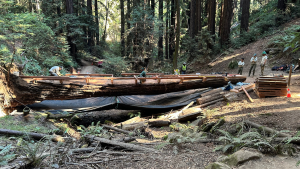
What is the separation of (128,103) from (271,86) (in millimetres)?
6785

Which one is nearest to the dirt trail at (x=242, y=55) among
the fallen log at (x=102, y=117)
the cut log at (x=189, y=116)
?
the cut log at (x=189, y=116)

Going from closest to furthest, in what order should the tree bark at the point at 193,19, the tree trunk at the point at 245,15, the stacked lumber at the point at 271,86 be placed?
the stacked lumber at the point at 271,86 → the tree trunk at the point at 245,15 → the tree bark at the point at 193,19

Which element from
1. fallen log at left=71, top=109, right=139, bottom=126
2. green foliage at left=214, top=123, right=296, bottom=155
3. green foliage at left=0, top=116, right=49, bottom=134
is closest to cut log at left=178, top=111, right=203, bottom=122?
fallen log at left=71, top=109, right=139, bottom=126

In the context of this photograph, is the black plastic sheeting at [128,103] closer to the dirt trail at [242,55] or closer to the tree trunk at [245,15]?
the dirt trail at [242,55]

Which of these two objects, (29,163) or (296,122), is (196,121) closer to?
(296,122)

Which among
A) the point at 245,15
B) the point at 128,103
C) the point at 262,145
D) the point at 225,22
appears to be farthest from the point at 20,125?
the point at 245,15

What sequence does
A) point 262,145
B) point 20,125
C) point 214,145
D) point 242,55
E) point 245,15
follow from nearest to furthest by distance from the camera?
point 262,145 < point 214,145 < point 20,125 < point 242,55 < point 245,15

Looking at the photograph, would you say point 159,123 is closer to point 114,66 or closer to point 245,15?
point 114,66

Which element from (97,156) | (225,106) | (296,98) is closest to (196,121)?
(225,106)

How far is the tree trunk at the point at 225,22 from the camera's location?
18881 mm

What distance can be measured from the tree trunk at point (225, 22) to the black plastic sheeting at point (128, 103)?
495 inches

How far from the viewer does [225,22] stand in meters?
19.3

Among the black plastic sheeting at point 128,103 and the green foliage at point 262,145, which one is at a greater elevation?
the green foliage at point 262,145

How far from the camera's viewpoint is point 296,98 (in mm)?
6938
